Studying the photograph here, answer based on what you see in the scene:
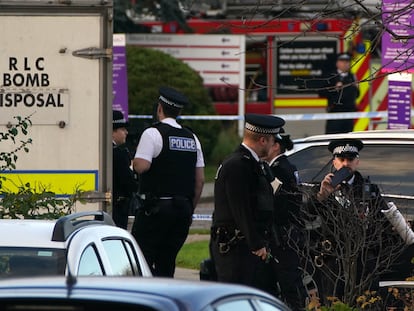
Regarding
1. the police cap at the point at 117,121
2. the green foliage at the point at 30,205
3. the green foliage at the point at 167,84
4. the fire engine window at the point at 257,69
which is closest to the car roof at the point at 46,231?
the green foliage at the point at 30,205

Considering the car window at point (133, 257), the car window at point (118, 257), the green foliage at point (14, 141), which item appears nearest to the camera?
the car window at point (118, 257)

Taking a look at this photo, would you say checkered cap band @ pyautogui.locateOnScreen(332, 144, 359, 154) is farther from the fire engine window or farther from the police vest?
the fire engine window

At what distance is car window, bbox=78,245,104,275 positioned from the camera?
6379 mm

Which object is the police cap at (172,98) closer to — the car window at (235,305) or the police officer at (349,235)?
the police officer at (349,235)

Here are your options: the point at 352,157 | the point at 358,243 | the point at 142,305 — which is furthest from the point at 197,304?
the point at 352,157

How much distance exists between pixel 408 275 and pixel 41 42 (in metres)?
3.37

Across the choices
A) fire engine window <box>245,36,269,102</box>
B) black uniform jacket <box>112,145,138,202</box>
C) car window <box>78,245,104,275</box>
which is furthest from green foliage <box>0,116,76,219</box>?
fire engine window <box>245,36,269,102</box>

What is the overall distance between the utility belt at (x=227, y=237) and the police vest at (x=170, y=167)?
1.49m

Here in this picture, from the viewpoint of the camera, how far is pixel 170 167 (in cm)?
1024

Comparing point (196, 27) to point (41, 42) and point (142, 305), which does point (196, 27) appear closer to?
point (41, 42)

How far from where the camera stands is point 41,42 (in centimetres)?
1005

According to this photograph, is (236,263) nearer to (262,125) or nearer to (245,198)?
(245,198)

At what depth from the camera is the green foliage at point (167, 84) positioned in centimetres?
2361

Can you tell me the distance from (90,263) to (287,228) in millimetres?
3162
